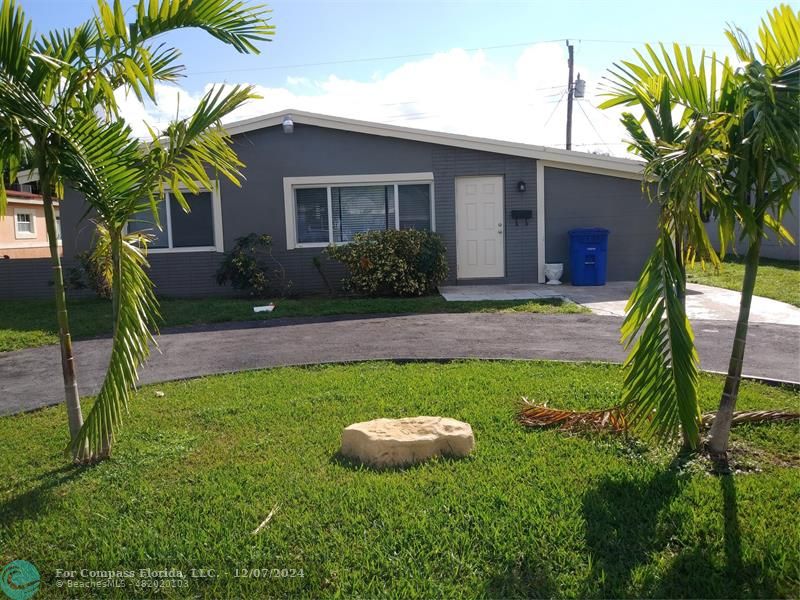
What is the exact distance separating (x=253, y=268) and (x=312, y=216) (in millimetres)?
1864

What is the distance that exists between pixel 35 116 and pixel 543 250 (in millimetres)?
10676

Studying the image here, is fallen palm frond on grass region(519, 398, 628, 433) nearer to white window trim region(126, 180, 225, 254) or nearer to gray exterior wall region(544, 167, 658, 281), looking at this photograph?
gray exterior wall region(544, 167, 658, 281)

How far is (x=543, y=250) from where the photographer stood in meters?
13.1

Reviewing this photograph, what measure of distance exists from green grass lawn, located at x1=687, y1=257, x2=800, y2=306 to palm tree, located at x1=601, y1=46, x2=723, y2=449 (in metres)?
6.56

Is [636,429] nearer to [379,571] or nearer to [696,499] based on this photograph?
[696,499]

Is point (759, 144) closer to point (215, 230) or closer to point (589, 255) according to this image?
point (589, 255)

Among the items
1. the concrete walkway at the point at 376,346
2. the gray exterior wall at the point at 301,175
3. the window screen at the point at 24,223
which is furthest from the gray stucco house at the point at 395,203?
the window screen at the point at 24,223

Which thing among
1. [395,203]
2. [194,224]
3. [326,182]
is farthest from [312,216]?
[194,224]

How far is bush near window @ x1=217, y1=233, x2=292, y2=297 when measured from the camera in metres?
12.0

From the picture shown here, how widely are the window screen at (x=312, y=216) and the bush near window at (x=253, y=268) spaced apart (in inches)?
31.6

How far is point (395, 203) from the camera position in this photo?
13.2 metres

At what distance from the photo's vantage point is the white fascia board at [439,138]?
12.5 meters

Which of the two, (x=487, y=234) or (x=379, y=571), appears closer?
(x=379, y=571)

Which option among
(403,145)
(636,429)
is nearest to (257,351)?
(636,429)
